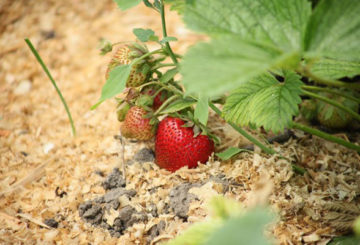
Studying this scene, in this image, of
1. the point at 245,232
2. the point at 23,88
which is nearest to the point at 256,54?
the point at 245,232

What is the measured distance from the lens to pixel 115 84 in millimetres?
872

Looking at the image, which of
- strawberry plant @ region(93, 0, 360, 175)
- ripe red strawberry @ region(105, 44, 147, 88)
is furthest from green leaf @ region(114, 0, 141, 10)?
ripe red strawberry @ region(105, 44, 147, 88)

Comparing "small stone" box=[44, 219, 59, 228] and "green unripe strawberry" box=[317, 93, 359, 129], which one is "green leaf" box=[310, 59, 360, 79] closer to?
"green unripe strawberry" box=[317, 93, 359, 129]

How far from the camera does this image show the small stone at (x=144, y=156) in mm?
1140

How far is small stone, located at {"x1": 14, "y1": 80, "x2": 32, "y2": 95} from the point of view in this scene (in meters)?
1.58

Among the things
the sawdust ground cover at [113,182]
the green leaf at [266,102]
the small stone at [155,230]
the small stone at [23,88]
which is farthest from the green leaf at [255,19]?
the small stone at [23,88]

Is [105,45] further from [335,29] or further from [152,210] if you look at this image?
[335,29]

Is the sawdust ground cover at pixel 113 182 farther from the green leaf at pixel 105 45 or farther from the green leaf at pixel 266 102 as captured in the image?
the green leaf at pixel 105 45

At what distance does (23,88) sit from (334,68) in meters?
1.32

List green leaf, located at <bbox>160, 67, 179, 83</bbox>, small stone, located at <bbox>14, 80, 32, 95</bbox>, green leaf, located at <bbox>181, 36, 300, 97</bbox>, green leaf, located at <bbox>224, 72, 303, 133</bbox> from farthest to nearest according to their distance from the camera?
small stone, located at <bbox>14, 80, 32, 95</bbox>
green leaf, located at <bbox>160, 67, 179, 83</bbox>
green leaf, located at <bbox>224, 72, 303, 133</bbox>
green leaf, located at <bbox>181, 36, 300, 97</bbox>

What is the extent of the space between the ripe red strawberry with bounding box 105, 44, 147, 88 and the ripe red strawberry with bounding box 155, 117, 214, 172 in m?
0.14

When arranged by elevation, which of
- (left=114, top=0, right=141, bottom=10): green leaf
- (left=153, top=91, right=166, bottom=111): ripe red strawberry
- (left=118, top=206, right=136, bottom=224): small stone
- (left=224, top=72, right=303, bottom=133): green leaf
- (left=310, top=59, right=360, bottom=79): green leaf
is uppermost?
(left=114, top=0, right=141, bottom=10): green leaf

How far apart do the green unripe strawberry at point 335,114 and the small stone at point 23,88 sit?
1232 millimetres

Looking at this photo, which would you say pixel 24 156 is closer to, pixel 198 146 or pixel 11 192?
pixel 11 192
